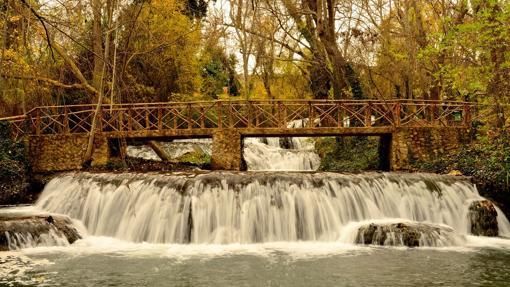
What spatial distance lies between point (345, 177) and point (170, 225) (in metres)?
4.81

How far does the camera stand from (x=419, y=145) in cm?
1906

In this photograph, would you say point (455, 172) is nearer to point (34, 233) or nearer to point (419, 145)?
point (419, 145)

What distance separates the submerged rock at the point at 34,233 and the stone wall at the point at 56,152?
7240 mm

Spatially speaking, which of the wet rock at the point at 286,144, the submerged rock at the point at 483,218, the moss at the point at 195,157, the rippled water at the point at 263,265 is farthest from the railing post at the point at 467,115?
the wet rock at the point at 286,144

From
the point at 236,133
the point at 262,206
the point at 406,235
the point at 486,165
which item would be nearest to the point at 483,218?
the point at 486,165

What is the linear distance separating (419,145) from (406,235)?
8562 mm

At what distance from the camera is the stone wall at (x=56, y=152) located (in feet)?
63.1

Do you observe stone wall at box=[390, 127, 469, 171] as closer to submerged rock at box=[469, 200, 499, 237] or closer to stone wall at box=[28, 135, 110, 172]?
submerged rock at box=[469, 200, 499, 237]

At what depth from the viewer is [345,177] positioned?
14141mm

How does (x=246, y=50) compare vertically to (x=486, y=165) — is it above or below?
above

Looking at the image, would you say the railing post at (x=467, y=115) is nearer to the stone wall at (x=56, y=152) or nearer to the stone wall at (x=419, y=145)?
the stone wall at (x=419, y=145)

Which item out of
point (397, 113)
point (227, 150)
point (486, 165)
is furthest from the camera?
point (227, 150)

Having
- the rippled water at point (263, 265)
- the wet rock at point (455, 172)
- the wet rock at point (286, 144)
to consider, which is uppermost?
the wet rock at point (286, 144)

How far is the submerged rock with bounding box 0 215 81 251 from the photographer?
11.0 m
